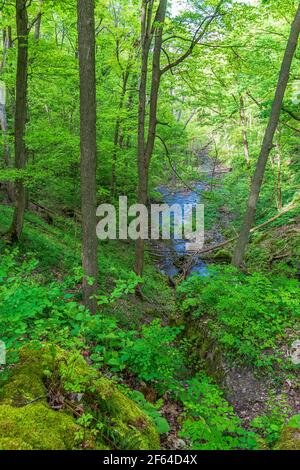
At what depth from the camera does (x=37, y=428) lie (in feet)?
6.90

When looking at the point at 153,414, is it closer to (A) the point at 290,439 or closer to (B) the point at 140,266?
(A) the point at 290,439

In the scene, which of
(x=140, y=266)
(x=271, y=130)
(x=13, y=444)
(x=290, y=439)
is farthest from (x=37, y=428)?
(x=271, y=130)

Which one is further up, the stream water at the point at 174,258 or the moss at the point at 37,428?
the moss at the point at 37,428

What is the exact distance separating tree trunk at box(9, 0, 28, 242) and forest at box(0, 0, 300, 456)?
37 millimetres

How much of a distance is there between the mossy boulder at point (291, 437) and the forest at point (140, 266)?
2cm

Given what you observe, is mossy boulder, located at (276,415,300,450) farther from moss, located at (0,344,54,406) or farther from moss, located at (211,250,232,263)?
moss, located at (211,250,232,263)

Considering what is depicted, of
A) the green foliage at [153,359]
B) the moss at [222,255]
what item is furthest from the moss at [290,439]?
the moss at [222,255]

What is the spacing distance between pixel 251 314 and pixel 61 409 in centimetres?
449

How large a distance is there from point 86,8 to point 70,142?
16.7 feet

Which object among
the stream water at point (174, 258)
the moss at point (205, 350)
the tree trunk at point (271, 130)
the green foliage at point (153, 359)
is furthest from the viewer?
the stream water at point (174, 258)

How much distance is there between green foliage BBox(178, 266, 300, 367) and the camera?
215 inches

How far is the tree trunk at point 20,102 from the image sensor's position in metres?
6.90

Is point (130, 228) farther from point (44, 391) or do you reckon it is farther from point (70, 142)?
point (44, 391)

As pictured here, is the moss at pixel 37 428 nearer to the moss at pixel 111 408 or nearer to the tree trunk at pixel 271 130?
the moss at pixel 111 408
